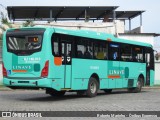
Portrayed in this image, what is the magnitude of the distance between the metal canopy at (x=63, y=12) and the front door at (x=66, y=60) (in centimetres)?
2582

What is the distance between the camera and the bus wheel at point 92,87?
2100 cm

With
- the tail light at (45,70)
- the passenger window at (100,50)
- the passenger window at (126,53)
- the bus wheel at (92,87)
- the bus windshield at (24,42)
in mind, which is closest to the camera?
the tail light at (45,70)

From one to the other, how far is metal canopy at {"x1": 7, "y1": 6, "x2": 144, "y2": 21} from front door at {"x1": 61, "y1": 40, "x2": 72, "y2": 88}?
2582 cm

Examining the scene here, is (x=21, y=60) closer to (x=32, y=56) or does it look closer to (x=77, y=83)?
(x=32, y=56)

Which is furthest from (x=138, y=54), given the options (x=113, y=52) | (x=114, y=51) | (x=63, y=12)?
(x=63, y=12)

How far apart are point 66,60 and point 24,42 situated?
6.61ft

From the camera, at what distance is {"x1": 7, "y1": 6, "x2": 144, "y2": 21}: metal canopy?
45.6 meters

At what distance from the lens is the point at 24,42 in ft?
61.5

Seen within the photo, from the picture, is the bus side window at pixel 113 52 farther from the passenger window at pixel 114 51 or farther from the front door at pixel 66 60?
the front door at pixel 66 60

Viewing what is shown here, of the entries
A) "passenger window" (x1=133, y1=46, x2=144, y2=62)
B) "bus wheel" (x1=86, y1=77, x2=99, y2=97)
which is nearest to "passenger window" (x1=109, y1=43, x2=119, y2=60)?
"bus wheel" (x1=86, y1=77, x2=99, y2=97)

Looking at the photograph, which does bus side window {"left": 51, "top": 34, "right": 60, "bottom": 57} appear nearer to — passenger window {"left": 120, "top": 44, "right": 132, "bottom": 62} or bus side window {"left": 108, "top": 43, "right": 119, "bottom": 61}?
bus side window {"left": 108, "top": 43, "right": 119, "bottom": 61}

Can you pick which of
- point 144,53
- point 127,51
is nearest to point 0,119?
point 127,51

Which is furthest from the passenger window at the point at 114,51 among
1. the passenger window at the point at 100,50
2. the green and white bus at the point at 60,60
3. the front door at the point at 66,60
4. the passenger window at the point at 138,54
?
the front door at the point at 66,60

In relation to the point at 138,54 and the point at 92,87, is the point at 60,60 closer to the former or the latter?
the point at 92,87
